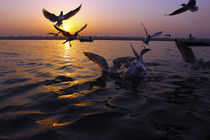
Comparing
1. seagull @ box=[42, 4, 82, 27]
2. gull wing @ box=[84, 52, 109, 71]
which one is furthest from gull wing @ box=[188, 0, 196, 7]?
seagull @ box=[42, 4, 82, 27]

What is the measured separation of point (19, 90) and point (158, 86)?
4.86 metres

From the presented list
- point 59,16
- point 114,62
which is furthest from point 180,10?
point 59,16

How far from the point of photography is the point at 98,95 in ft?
15.2

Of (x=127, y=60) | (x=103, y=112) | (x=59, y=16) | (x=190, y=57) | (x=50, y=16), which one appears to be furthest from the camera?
(x=50, y=16)

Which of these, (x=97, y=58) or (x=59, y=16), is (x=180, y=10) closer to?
(x=97, y=58)

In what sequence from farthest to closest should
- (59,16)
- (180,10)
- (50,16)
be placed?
1. (50,16)
2. (180,10)
3. (59,16)

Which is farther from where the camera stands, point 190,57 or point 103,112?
point 190,57

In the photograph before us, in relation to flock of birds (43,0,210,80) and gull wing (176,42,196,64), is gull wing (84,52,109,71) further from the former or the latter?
gull wing (176,42,196,64)

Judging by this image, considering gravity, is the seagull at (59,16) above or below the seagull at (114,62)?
above

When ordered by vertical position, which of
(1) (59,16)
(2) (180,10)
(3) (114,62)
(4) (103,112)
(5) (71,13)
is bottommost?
(4) (103,112)

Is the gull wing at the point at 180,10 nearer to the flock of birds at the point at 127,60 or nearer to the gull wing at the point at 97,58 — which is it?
the flock of birds at the point at 127,60

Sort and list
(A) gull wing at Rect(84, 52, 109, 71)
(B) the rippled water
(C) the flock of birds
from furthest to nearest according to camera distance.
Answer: (A) gull wing at Rect(84, 52, 109, 71)
(C) the flock of birds
(B) the rippled water

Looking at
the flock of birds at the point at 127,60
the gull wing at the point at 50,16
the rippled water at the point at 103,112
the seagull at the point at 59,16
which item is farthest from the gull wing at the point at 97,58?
the gull wing at the point at 50,16

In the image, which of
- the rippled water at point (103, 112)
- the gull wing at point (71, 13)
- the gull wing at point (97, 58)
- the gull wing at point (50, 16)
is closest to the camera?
the rippled water at point (103, 112)
